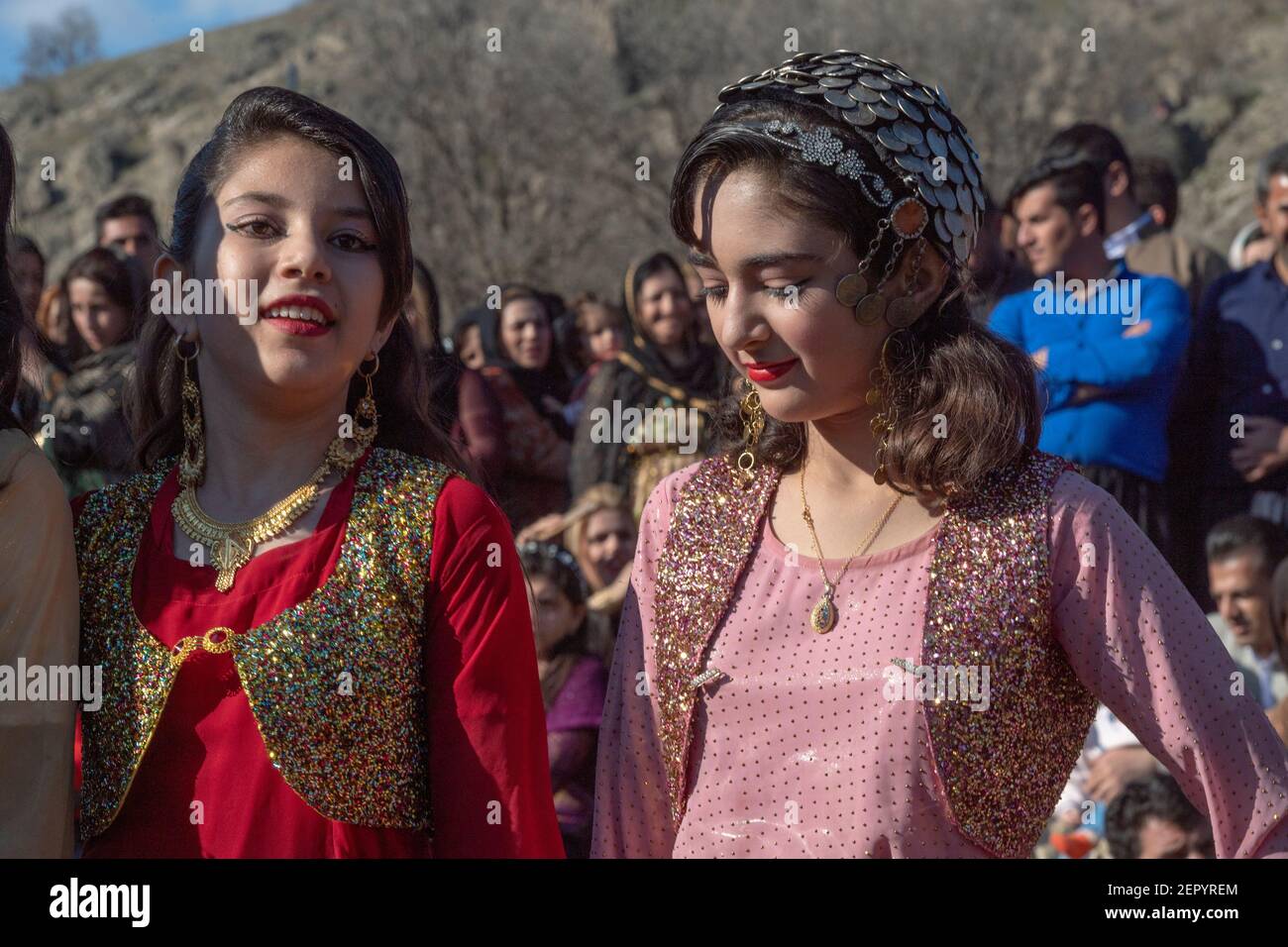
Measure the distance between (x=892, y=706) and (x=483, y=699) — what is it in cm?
53

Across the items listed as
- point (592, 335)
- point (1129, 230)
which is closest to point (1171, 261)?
point (1129, 230)

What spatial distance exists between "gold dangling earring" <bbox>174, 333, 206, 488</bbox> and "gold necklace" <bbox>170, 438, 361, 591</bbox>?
49 millimetres

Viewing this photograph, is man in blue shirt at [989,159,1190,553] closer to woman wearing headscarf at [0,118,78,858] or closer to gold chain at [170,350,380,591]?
gold chain at [170,350,380,591]

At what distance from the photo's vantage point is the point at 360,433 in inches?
90.3

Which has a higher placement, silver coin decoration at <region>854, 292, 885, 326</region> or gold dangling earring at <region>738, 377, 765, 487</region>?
silver coin decoration at <region>854, 292, 885, 326</region>

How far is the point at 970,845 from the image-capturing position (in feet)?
6.81

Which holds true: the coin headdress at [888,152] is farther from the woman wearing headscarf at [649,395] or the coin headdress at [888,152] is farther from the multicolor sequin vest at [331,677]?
the woman wearing headscarf at [649,395]

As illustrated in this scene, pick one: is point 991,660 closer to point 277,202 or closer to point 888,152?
point 888,152

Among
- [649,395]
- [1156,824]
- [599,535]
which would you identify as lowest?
[1156,824]

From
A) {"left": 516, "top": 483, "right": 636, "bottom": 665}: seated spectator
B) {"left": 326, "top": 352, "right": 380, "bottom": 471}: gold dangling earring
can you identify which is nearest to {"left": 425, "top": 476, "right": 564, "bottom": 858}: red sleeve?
{"left": 326, "top": 352, "right": 380, "bottom": 471}: gold dangling earring

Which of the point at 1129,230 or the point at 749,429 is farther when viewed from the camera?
the point at 1129,230

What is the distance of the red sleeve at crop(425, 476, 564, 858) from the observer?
2029 millimetres

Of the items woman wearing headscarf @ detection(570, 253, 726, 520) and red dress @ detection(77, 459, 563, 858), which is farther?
woman wearing headscarf @ detection(570, 253, 726, 520)

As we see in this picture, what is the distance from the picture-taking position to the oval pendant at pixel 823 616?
7.17ft
